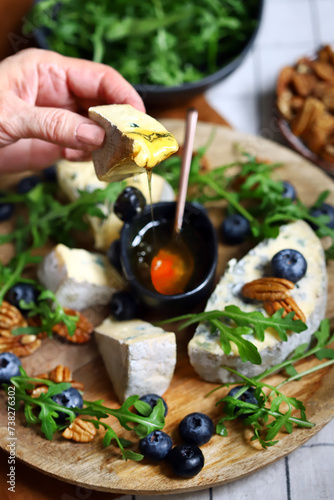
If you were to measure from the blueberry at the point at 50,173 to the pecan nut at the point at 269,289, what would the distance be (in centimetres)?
94

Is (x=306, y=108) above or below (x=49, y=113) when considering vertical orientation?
below

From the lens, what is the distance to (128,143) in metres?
1.52

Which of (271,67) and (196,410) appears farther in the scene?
(271,67)

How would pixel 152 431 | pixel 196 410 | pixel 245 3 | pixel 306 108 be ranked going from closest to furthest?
1. pixel 152 431
2. pixel 196 410
3. pixel 306 108
4. pixel 245 3

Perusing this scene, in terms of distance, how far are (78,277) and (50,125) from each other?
533 millimetres

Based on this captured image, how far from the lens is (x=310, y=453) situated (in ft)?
6.31

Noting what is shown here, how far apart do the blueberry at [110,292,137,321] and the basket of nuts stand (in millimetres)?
1102

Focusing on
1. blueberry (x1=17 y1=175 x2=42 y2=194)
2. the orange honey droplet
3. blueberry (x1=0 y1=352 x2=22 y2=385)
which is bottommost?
blueberry (x1=0 y1=352 x2=22 y2=385)

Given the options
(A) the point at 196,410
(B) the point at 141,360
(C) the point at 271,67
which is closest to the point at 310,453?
(A) the point at 196,410

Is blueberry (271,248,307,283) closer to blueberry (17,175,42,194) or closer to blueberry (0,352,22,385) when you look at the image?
blueberry (0,352,22,385)

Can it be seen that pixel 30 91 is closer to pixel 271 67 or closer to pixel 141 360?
pixel 141 360

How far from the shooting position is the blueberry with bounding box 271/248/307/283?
183cm

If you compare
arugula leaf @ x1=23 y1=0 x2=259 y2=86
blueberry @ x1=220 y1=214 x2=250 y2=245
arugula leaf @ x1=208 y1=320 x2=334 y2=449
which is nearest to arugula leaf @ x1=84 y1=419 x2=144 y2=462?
arugula leaf @ x1=208 y1=320 x2=334 y2=449

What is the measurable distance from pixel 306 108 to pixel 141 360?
1463mm
